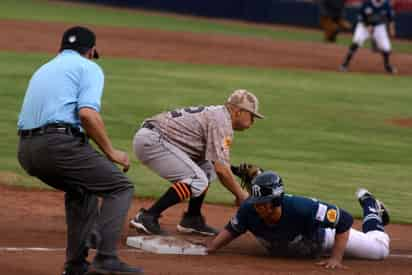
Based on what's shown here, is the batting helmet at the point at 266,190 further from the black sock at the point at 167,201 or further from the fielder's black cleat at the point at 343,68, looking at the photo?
the fielder's black cleat at the point at 343,68

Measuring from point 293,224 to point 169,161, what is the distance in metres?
1.27

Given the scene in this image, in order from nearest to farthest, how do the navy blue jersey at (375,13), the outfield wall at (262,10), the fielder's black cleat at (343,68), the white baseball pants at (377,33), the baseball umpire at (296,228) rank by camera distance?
1. the baseball umpire at (296,228)
2. the navy blue jersey at (375,13)
3. the white baseball pants at (377,33)
4. the fielder's black cleat at (343,68)
5. the outfield wall at (262,10)

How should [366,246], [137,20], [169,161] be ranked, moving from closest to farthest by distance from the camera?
[366,246] < [169,161] < [137,20]

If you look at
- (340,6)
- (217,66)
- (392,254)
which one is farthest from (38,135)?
(340,6)

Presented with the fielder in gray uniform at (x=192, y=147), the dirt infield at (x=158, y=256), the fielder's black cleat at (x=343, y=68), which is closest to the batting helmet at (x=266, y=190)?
the dirt infield at (x=158, y=256)

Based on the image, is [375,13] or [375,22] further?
[375,22]

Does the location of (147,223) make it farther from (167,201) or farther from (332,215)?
(332,215)

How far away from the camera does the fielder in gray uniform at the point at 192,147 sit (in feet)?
28.0

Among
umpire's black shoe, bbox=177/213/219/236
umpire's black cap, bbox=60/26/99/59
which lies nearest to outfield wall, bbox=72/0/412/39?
umpire's black shoe, bbox=177/213/219/236

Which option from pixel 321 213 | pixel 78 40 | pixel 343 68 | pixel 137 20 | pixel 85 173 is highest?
pixel 78 40

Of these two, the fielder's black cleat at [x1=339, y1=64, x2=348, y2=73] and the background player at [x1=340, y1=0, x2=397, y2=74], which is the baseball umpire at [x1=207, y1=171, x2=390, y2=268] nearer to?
the background player at [x1=340, y1=0, x2=397, y2=74]

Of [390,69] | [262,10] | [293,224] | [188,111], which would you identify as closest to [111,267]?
[293,224]

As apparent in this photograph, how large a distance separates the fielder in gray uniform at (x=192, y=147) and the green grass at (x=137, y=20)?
76.3 feet

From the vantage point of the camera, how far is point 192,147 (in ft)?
29.0
